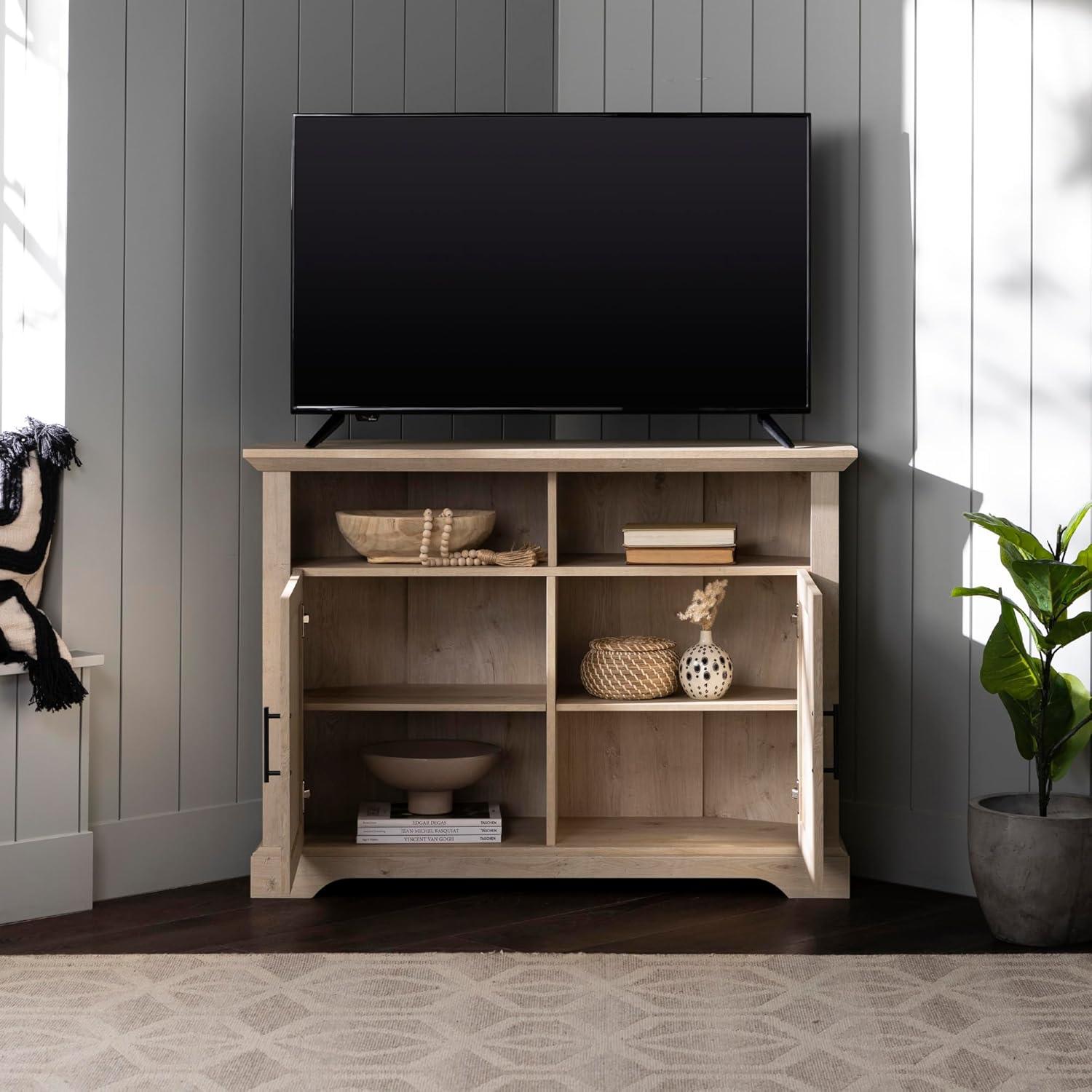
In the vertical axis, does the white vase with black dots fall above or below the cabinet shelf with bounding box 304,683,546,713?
above

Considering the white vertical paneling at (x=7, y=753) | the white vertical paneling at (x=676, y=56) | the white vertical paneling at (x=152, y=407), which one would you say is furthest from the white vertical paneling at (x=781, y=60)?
the white vertical paneling at (x=7, y=753)

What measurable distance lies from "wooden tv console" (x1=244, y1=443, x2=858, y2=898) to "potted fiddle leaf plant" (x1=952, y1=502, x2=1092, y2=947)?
1.19 feet

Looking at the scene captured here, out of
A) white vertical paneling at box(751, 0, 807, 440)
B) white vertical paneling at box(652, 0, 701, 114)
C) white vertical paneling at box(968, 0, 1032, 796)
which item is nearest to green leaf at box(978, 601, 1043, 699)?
white vertical paneling at box(968, 0, 1032, 796)

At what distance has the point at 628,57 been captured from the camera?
300 centimetres

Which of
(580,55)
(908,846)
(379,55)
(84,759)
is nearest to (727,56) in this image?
(580,55)

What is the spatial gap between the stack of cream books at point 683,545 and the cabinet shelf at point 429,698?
381 millimetres

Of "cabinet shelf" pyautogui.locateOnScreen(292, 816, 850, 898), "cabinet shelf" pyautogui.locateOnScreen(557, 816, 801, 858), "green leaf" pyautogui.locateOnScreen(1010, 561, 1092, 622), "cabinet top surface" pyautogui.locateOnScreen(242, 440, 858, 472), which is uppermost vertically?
"cabinet top surface" pyautogui.locateOnScreen(242, 440, 858, 472)

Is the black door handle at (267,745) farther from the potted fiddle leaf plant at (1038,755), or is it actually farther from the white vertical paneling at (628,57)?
the white vertical paneling at (628,57)

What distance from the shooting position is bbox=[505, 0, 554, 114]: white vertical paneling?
10.1ft

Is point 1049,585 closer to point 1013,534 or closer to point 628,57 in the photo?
point 1013,534

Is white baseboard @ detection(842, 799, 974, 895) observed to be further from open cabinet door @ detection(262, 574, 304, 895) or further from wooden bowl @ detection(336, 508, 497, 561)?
open cabinet door @ detection(262, 574, 304, 895)

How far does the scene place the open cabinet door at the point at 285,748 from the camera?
2365 mm

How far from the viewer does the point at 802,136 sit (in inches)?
104

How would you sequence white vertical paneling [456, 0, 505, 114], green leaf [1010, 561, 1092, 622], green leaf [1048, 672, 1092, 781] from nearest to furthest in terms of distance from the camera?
green leaf [1010, 561, 1092, 622] → green leaf [1048, 672, 1092, 781] → white vertical paneling [456, 0, 505, 114]
